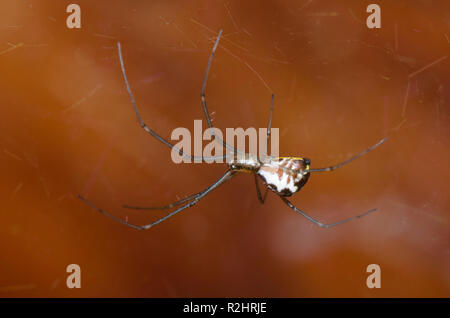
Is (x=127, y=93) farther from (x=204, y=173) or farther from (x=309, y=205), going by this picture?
(x=309, y=205)

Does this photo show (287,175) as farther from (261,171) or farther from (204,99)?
(204,99)

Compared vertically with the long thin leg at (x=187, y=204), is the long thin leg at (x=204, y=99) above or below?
above

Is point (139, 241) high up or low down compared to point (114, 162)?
down

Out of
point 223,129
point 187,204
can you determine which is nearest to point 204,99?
point 223,129

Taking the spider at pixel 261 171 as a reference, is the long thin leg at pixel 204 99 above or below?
above

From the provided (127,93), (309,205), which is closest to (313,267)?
(309,205)

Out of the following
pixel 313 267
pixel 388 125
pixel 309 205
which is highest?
pixel 388 125
